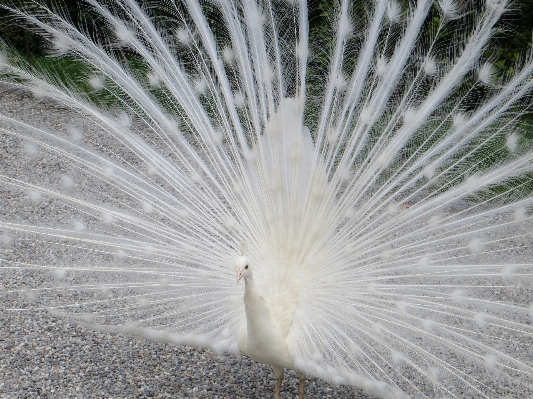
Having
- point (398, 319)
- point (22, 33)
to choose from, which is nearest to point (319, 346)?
point (398, 319)

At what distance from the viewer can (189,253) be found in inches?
156

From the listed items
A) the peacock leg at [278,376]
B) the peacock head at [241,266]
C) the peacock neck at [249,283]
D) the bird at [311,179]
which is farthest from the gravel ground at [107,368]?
the peacock head at [241,266]

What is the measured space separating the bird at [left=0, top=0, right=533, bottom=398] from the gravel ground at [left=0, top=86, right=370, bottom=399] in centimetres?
46

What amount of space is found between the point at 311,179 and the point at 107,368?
178cm

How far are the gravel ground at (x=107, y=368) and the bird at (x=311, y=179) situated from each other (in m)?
0.46

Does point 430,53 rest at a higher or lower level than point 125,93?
higher

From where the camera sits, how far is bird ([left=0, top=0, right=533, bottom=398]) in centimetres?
361

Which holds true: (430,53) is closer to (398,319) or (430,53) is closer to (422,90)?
(422,90)

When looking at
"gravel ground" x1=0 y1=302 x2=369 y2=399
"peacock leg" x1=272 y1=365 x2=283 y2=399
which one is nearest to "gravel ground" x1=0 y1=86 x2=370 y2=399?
"gravel ground" x1=0 y1=302 x2=369 y2=399

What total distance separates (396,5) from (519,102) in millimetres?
914

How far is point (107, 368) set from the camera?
425cm

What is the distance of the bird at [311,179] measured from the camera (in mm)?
3605

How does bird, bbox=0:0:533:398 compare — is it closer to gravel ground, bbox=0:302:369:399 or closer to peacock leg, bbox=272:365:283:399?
peacock leg, bbox=272:365:283:399

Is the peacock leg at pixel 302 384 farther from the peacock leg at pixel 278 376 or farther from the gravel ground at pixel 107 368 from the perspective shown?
the gravel ground at pixel 107 368
